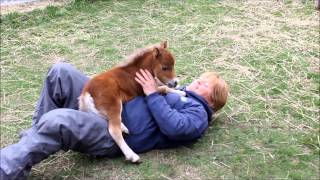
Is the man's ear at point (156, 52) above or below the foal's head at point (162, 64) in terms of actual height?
above

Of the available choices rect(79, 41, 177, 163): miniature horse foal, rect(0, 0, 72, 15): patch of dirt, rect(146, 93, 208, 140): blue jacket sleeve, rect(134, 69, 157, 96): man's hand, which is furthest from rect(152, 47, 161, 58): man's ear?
rect(0, 0, 72, 15): patch of dirt

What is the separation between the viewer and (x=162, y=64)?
10.4ft

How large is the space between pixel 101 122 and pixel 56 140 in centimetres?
29

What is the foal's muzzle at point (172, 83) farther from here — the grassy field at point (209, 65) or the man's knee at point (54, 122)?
the man's knee at point (54, 122)

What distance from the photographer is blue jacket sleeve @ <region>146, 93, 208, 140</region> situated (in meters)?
3.11

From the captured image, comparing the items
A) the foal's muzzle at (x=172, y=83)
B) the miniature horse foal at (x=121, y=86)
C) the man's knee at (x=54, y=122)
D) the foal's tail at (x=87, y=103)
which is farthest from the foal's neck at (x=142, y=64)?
the man's knee at (x=54, y=122)

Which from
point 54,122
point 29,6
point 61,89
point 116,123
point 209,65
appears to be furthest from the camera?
point 29,6

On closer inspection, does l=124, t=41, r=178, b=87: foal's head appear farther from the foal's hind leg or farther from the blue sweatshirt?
the foal's hind leg

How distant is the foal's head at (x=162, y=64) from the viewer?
10.3 ft

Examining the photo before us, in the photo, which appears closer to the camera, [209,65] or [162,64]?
[162,64]

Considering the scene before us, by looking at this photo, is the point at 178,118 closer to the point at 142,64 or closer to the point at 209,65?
the point at 142,64

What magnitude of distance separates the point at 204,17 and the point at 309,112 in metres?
2.55

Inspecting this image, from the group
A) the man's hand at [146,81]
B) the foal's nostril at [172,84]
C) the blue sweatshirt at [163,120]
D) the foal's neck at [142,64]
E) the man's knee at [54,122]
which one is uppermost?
the foal's neck at [142,64]

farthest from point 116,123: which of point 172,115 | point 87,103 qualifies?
point 172,115
